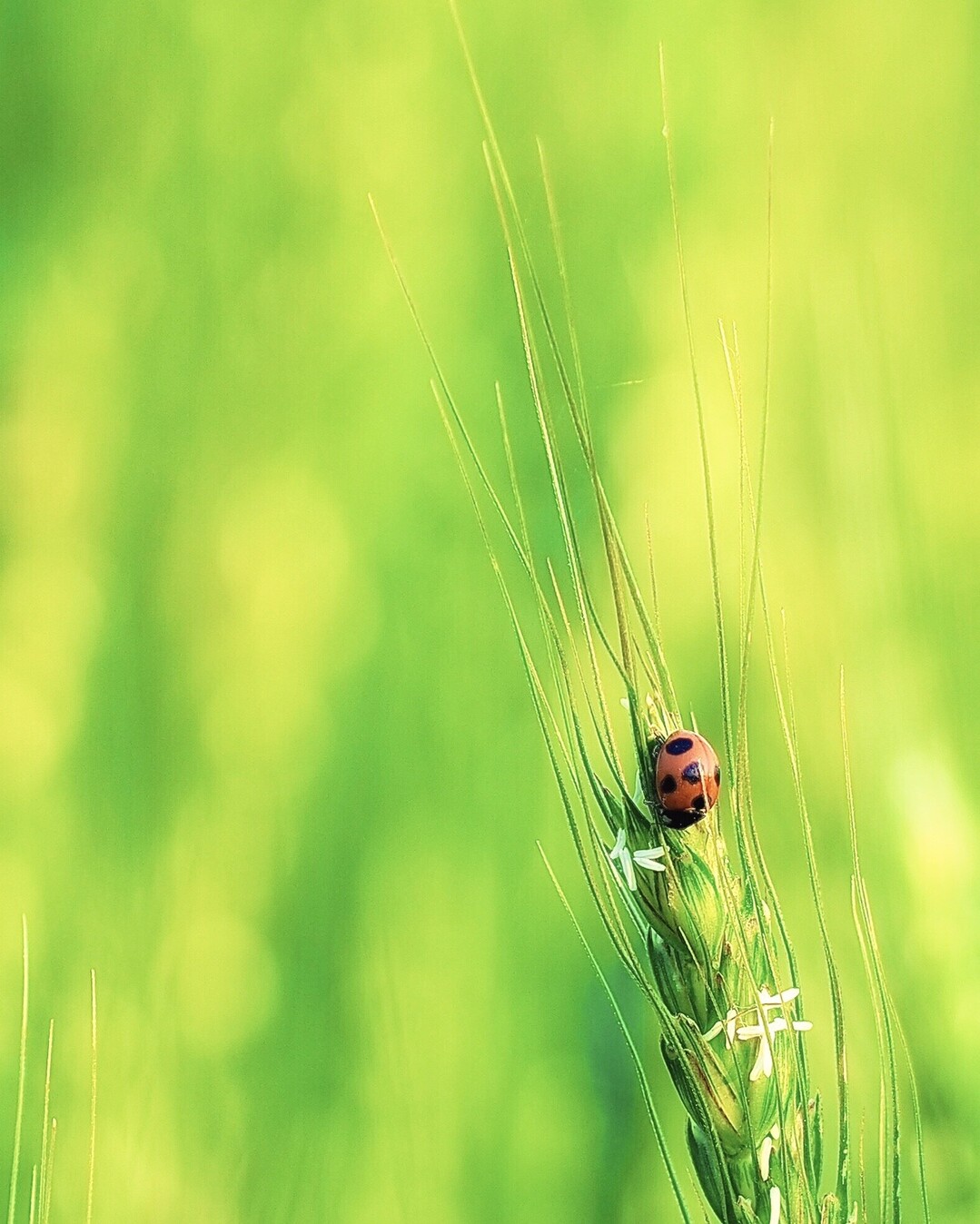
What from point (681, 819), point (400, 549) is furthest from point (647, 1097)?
point (400, 549)

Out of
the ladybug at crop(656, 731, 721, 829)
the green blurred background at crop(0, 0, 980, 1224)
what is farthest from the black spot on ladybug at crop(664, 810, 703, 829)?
the green blurred background at crop(0, 0, 980, 1224)

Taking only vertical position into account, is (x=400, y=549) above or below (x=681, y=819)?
above

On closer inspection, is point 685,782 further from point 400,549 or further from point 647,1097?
point 400,549

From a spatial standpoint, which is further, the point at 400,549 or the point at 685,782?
the point at 400,549

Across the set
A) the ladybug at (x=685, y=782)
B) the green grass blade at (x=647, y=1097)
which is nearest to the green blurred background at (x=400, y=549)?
the green grass blade at (x=647, y=1097)

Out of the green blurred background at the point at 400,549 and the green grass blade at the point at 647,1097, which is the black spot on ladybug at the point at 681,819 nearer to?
the green grass blade at the point at 647,1097

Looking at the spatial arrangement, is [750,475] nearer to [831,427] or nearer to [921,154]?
[831,427]
